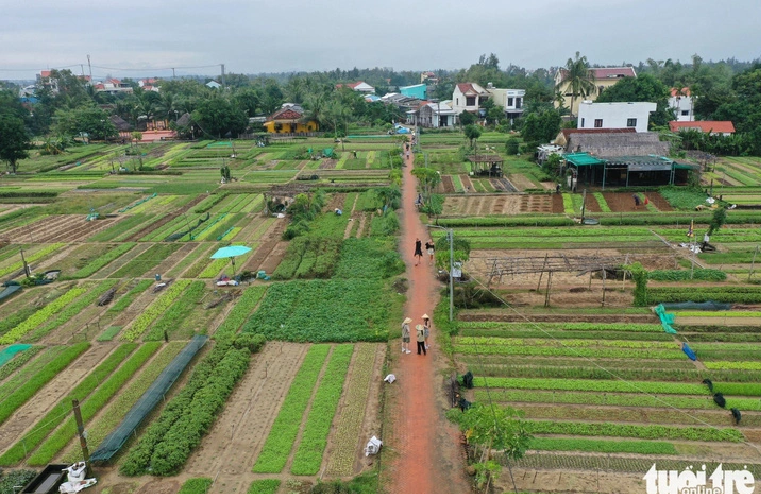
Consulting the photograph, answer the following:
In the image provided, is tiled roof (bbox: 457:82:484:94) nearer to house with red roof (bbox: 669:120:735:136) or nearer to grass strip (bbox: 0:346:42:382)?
house with red roof (bbox: 669:120:735:136)

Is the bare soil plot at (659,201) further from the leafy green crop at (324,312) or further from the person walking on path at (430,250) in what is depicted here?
the leafy green crop at (324,312)

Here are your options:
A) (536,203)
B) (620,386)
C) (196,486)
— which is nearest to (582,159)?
(536,203)

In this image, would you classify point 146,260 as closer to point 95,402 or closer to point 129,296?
point 129,296

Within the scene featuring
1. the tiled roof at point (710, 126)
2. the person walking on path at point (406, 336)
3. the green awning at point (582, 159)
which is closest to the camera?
the person walking on path at point (406, 336)

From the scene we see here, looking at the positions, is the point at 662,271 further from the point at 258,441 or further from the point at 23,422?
the point at 23,422

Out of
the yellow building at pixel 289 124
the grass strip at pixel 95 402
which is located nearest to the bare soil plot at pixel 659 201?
the grass strip at pixel 95 402

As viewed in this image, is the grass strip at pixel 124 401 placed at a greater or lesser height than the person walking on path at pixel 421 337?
lesser

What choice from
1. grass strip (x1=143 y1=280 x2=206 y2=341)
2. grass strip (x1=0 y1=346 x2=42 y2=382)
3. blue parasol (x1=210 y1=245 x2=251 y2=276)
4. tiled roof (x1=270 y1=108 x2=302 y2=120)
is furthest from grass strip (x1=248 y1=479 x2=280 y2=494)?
tiled roof (x1=270 y1=108 x2=302 y2=120)
